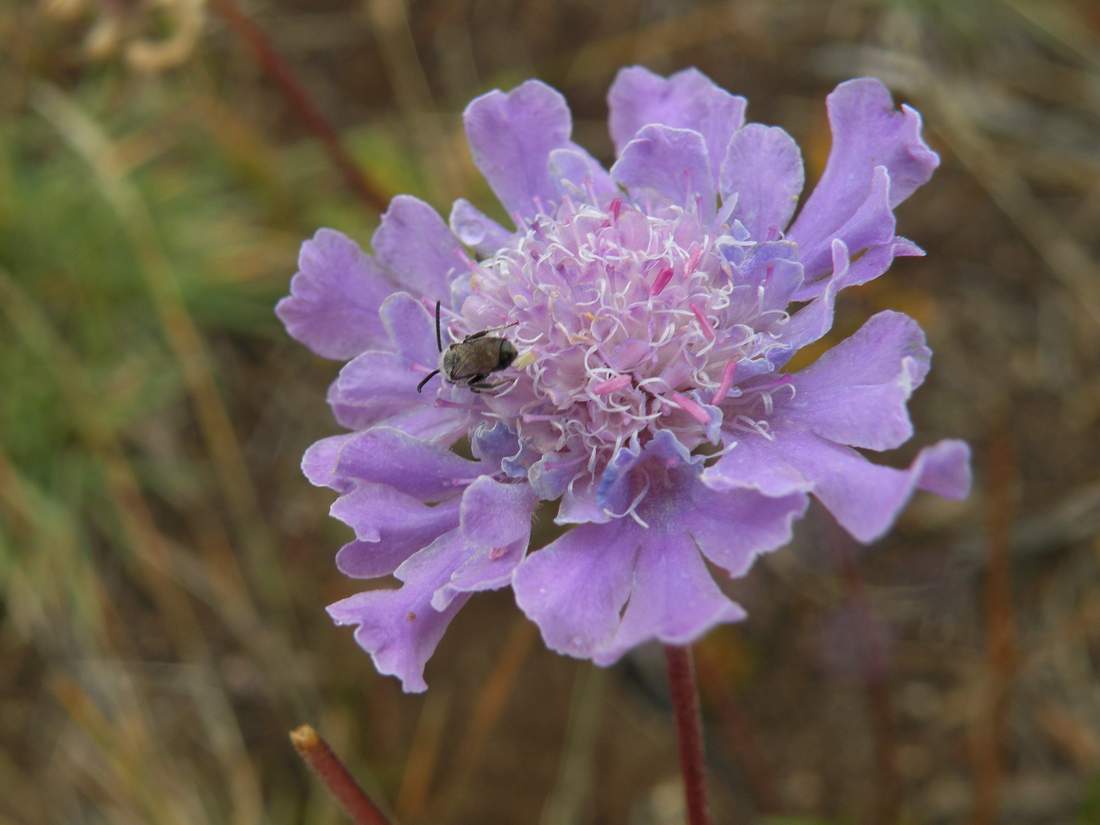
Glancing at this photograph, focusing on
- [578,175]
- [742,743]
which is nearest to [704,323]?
[578,175]

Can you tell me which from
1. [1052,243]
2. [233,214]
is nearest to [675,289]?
[1052,243]

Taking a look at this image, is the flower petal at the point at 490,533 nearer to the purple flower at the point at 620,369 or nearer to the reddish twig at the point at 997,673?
the purple flower at the point at 620,369

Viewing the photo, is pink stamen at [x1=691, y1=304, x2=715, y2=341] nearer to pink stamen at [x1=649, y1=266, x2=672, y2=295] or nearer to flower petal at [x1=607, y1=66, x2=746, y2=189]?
pink stamen at [x1=649, y1=266, x2=672, y2=295]

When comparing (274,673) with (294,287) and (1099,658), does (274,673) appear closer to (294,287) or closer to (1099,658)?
(294,287)

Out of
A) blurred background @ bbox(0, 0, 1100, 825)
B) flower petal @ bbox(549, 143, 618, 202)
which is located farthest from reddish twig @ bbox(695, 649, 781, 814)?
flower petal @ bbox(549, 143, 618, 202)

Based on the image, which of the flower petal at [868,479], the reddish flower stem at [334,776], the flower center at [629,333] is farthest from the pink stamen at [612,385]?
the reddish flower stem at [334,776]

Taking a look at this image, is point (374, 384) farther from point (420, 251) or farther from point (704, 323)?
point (704, 323)
